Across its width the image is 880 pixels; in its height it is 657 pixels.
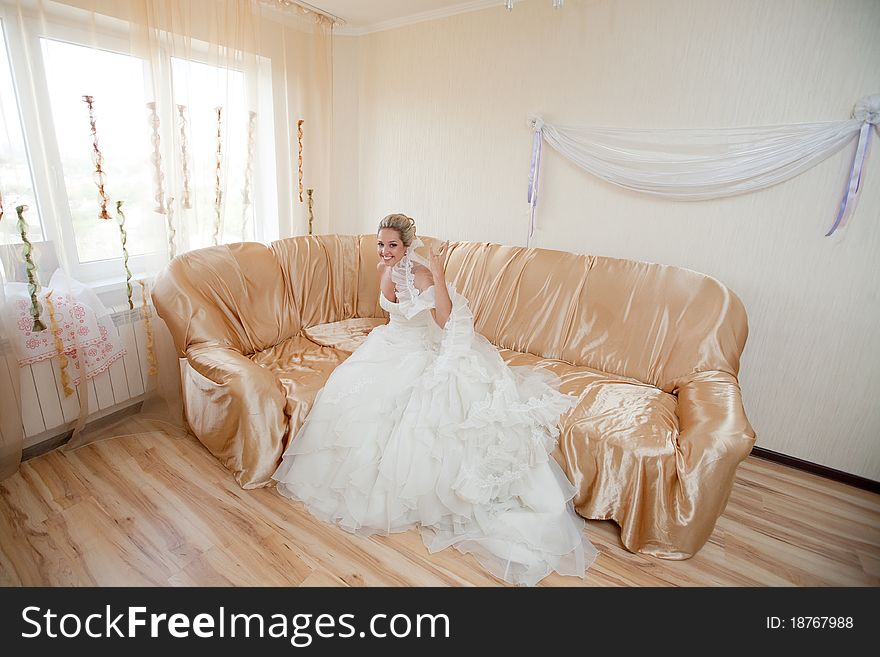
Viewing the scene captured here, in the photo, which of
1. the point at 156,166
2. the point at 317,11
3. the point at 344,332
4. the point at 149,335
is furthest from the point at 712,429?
the point at 317,11

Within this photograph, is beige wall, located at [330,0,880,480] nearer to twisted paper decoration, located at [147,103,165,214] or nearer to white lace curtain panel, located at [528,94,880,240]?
white lace curtain panel, located at [528,94,880,240]

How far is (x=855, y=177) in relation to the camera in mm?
2068

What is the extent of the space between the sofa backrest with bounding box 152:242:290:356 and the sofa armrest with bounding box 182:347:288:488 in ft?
0.56

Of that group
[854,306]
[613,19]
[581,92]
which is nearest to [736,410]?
[854,306]

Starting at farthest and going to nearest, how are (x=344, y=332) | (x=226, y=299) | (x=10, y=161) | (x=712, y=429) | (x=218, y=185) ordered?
(x=344, y=332) < (x=218, y=185) < (x=226, y=299) < (x=10, y=161) < (x=712, y=429)

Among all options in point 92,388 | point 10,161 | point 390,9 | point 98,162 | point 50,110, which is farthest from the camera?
point 390,9

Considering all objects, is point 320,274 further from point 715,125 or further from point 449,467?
point 715,125

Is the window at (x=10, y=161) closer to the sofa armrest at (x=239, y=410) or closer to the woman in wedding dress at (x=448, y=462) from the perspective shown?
the sofa armrest at (x=239, y=410)

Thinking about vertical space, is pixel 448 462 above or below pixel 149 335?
below

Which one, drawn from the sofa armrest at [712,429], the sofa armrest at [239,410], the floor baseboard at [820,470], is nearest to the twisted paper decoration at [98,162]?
the sofa armrest at [239,410]

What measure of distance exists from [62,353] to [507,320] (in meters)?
2.34

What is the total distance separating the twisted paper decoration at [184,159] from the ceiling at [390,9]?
1.15 m

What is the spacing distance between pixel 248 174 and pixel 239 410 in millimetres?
1692

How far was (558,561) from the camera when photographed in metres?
1.75
